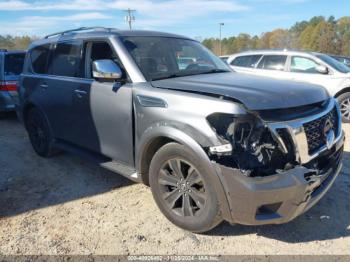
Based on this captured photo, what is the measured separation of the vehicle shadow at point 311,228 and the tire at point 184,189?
300mm

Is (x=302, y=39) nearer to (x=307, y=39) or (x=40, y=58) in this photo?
(x=307, y=39)

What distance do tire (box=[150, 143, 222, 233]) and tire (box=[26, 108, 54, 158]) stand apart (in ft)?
8.29

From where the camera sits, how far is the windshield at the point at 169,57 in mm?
3905

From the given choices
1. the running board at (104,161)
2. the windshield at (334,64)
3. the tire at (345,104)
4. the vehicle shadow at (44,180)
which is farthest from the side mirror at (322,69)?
the running board at (104,161)

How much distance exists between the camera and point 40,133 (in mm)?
5633

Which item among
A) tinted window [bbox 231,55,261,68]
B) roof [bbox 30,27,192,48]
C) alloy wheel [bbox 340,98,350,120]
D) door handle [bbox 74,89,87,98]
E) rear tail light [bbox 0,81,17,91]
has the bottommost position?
alloy wheel [bbox 340,98,350,120]

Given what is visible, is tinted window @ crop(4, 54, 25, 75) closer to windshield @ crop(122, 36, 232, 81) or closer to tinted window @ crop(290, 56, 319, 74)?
windshield @ crop(122, 36, 232, 81)

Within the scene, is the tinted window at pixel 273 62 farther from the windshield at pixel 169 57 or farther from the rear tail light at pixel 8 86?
the rear tail light at pixel 8 86

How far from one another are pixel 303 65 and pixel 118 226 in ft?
22.8

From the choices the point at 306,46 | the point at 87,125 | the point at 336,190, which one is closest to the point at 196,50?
the point at 87,125

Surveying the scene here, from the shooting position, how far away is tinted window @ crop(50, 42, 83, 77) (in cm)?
452

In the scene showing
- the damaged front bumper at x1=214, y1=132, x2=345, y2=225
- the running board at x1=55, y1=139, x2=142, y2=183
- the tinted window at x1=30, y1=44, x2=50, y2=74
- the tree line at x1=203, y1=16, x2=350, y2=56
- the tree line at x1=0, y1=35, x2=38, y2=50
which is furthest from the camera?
the tree line at x1=203, y1=16, x2=350, y2=56

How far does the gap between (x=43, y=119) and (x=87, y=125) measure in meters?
1.38

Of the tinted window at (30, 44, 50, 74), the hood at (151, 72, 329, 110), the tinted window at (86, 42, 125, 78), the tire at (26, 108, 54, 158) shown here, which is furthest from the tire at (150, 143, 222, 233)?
the tinted window at (30, 44, 50, 74)
